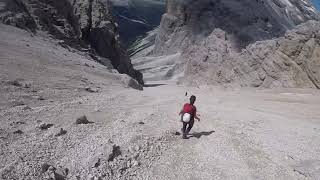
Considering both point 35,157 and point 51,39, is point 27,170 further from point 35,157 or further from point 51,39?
point 51,39

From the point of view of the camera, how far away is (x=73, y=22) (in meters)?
52.0

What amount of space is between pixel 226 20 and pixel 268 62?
7939 cm

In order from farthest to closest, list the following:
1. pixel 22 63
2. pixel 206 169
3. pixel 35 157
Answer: pixel 22 63, pixel 206 169, pixel 35 157

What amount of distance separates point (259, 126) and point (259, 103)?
27.4 ft

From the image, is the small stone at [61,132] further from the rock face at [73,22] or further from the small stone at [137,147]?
the rock face at [73,22]

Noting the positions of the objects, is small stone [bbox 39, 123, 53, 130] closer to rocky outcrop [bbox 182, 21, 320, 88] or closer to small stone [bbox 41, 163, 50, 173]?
small stone [bbox 41, 163, 50, 173]

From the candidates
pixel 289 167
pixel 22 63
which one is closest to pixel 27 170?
pixel 289 167

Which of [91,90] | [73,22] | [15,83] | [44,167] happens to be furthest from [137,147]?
[73,22]

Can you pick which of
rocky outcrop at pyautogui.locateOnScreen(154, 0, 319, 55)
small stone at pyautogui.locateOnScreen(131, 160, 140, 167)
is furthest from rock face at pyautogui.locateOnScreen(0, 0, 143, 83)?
small stone at pyautogui.locateOnScreen(131, 160, 140, 167)

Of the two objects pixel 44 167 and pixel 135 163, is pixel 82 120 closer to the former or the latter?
pixel 135 163

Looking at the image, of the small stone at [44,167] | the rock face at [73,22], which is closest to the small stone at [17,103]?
the small stone at [44,167]

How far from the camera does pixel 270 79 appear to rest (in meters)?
32.8

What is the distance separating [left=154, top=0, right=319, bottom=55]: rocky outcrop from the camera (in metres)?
101

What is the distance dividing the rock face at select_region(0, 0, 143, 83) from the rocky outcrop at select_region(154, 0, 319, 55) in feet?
78.0
